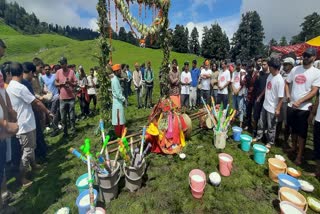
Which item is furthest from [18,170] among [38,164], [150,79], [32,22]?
[32,22]

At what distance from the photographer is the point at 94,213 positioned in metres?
2.92

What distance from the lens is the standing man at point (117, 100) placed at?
Answer: 18.9ft

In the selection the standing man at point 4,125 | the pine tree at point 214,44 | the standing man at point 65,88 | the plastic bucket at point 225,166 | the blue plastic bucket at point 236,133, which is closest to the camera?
the standing man at point 4,125

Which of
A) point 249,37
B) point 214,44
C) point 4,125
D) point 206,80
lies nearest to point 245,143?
point 206,80

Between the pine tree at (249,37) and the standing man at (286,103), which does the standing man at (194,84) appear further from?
the pine tree at (249,37)

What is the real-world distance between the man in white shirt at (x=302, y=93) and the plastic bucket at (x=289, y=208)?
2237 millimetres

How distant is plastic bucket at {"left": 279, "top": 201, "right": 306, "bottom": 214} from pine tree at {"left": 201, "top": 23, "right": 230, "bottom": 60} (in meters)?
66.4

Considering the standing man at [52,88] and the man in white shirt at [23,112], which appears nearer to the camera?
the man in white shirt at [23,112]

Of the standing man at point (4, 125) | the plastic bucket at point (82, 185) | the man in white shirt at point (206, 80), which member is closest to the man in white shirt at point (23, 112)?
the standing man at point (4, 125)

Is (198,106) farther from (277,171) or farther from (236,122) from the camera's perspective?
(277,171)

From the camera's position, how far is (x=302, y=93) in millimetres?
4812

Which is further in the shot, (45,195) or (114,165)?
(45,195)

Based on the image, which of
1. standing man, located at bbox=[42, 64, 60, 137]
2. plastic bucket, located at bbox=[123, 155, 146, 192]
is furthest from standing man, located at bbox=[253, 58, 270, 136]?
standing man, located at bbox=[42, 64, 60, 137]

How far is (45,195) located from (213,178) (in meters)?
3.47
